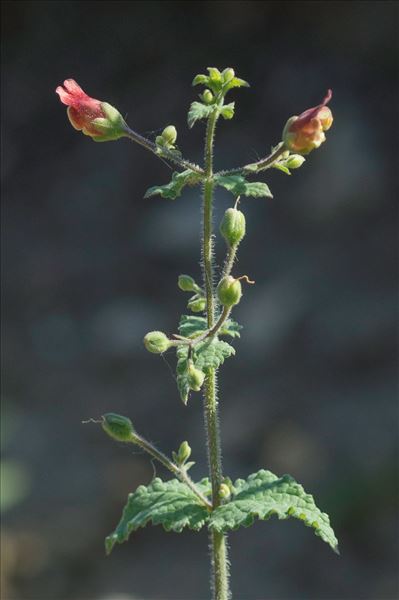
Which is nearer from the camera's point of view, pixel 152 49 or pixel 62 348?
pixel 62 348

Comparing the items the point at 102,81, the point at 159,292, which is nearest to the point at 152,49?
the point at 102,81

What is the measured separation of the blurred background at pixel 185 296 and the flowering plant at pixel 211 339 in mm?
1665

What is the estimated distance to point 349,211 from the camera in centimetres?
809

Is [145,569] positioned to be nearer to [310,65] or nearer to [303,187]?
[303,187]

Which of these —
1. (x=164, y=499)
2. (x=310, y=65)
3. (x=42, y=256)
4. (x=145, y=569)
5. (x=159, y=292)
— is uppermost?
(x=310, y=65)

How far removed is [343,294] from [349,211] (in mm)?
1089

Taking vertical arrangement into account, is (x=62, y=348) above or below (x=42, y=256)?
below

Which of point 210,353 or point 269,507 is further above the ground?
point 210,353

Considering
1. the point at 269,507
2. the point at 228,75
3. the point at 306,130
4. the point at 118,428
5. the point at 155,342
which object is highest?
the point at 228,75

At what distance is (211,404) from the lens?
2115 millimetres

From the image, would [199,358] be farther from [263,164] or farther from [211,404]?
[263,164]

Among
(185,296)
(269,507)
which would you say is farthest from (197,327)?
(185,296)

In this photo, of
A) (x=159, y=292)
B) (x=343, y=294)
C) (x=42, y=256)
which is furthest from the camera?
(x=42, y=256)

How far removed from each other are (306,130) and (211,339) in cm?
54
